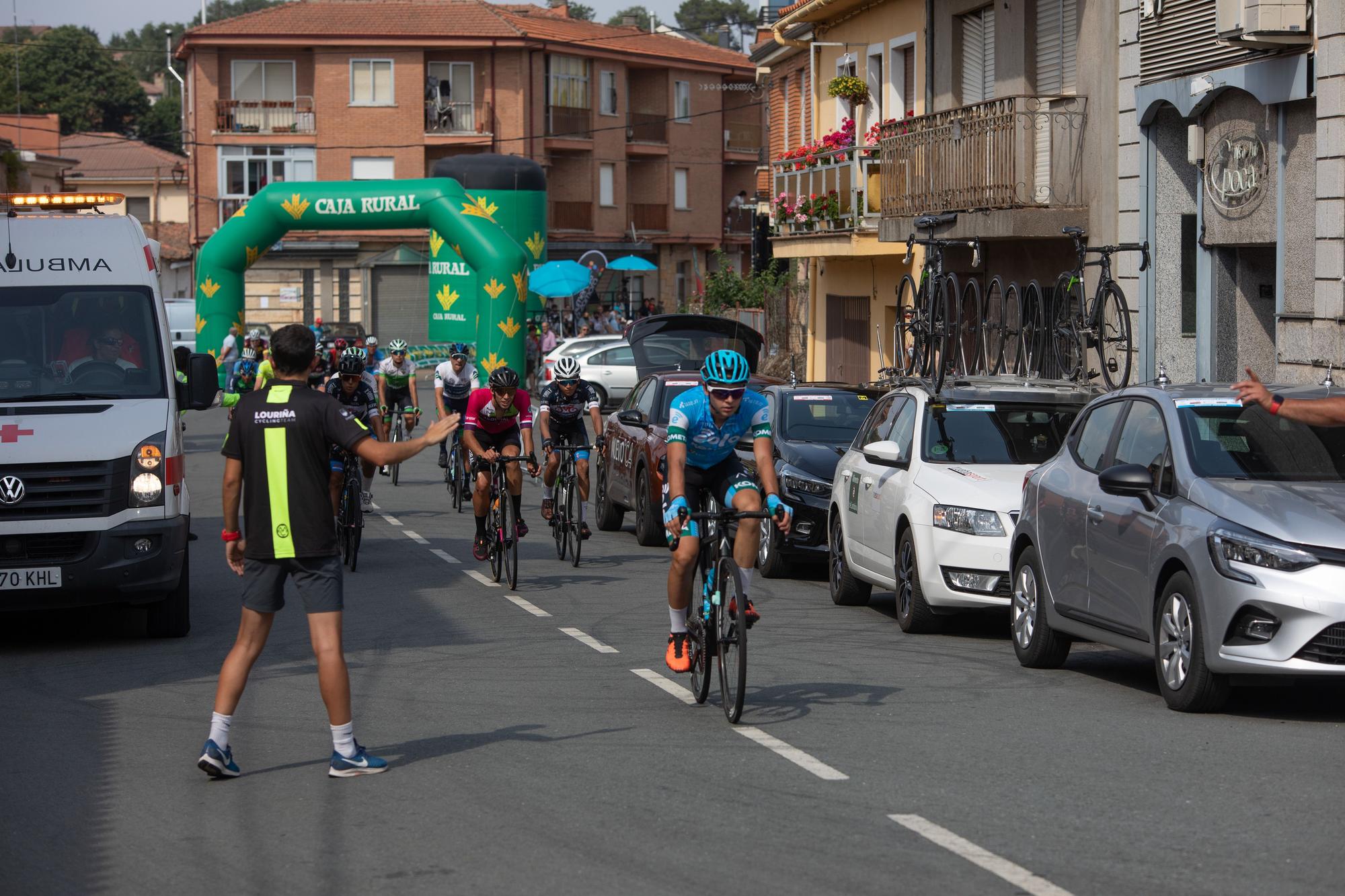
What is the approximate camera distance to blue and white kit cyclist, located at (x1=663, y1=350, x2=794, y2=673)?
29.7 ft

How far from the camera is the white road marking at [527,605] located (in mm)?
13297

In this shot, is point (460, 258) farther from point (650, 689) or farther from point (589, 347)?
point (650, 689)

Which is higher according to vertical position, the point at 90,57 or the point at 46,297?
the point at 90,57

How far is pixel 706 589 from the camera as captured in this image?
356 inches

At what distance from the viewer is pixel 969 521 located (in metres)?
11.9

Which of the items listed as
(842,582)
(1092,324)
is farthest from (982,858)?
(1092,324)

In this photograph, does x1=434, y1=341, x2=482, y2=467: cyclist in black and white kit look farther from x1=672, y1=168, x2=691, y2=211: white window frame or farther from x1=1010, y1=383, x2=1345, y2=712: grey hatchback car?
x1=672, y1=168, x2=691, y2=211: white window frame

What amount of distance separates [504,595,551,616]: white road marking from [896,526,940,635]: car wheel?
2572mm

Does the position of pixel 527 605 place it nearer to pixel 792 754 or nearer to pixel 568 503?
pixel 568 503

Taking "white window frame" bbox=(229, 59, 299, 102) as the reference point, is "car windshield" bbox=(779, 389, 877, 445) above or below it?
below

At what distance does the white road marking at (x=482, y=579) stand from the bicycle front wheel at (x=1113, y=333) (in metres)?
6.39

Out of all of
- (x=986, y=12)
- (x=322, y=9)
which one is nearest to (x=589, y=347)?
(x=986, y=12)

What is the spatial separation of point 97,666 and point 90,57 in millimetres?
99380

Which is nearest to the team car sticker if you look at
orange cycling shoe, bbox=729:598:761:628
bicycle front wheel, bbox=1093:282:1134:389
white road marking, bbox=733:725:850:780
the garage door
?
orange cycling shoe, bbox=729:598:761:628
